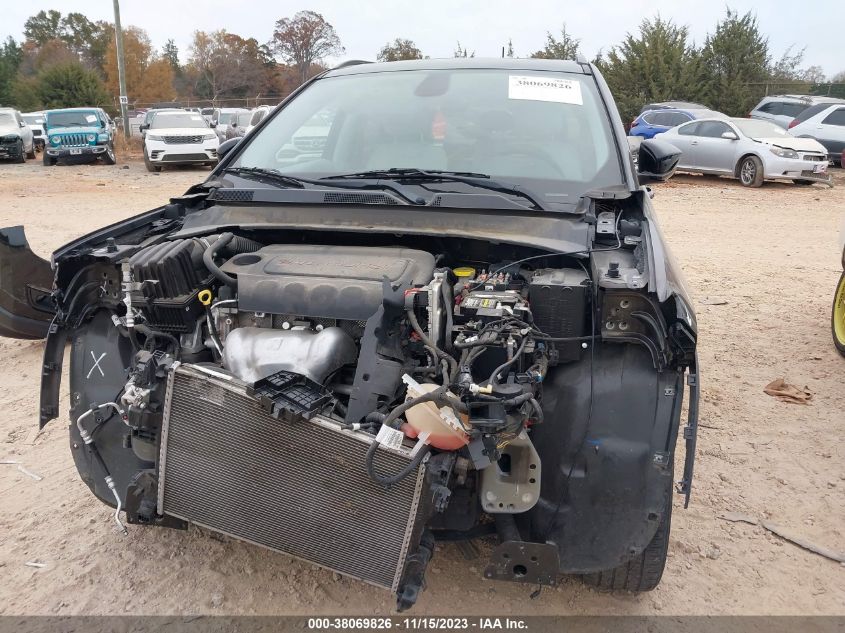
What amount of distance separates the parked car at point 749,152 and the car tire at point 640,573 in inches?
483

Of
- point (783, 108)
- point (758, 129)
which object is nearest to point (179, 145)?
point (758, 129)

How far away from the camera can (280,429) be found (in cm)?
212

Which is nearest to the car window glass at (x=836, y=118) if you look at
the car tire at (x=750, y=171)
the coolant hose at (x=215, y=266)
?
the car tire at (x=750, y=171)

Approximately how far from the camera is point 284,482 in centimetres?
218

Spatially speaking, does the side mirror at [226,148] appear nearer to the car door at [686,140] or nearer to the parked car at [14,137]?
the car door at [686,140]

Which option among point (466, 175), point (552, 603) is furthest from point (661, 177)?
point (552, 603)

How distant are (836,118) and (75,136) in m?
19.3

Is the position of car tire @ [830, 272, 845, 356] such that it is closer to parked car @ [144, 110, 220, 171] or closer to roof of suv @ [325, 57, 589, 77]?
roof of suv @ [325, 57, 589, 77]

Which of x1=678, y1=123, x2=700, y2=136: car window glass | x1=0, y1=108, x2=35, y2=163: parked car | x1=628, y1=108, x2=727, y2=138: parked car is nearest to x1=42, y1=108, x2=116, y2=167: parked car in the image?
x1=0, y1=108, x2=35, y2=163: parked car

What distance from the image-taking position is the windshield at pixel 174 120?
1802 cm

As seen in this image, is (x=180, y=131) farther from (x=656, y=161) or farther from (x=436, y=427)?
(x=436, y=427)

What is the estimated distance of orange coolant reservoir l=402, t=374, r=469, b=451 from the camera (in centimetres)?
203

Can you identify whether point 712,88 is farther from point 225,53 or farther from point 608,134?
point 225,53

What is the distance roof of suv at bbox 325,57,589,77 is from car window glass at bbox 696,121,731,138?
12.5m
